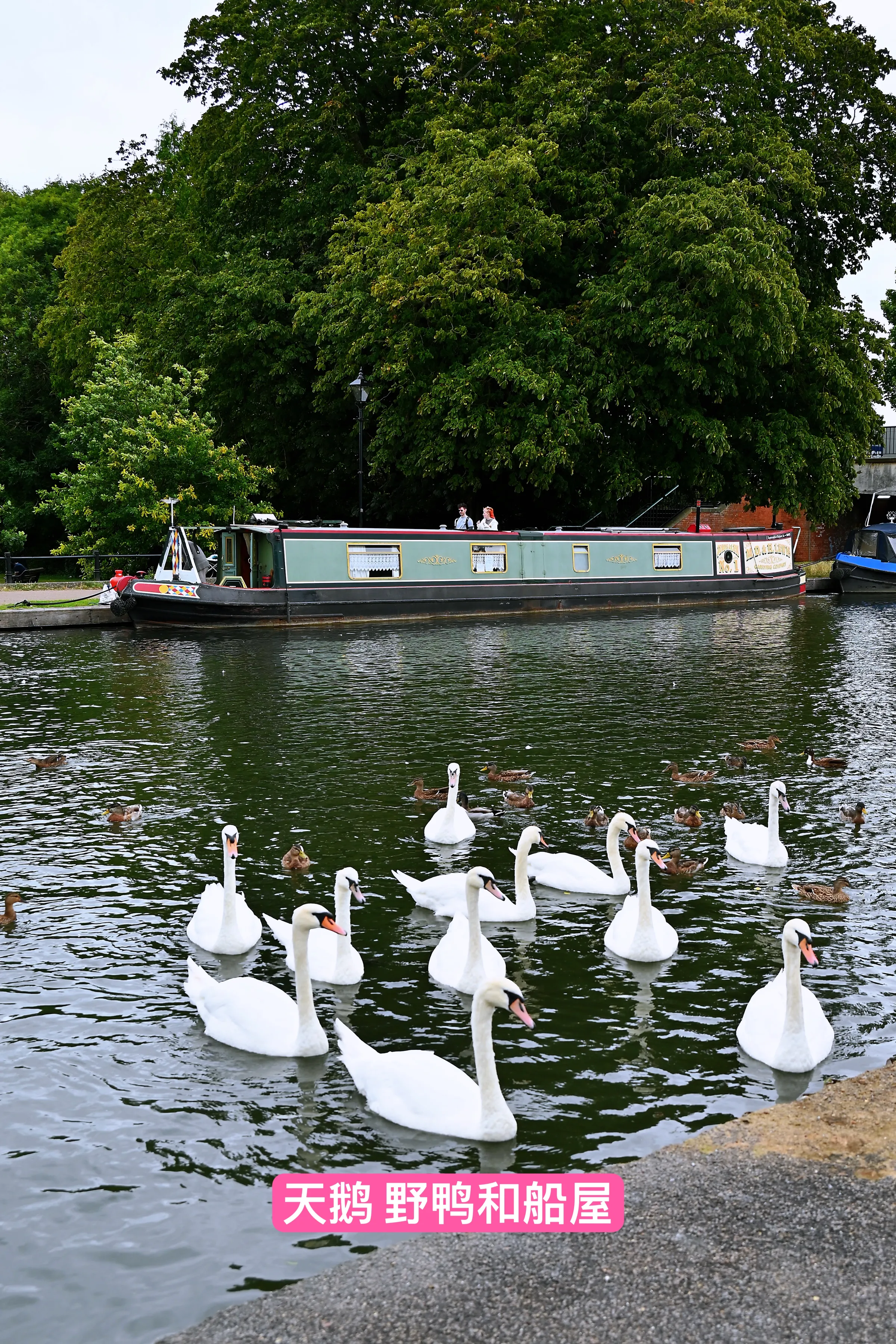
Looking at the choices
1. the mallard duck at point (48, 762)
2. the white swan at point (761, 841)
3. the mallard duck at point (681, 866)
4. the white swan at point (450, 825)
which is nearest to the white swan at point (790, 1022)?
the mallard duck at point (681, 866)

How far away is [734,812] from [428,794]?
2898 mm

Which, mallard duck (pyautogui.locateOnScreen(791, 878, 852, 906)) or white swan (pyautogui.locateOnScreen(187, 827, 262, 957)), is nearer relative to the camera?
white swan (pyautogui.locateOnScreen(187, 827, 262, 957))

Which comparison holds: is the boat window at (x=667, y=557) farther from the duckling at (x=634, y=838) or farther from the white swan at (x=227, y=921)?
the white swan at (x=227, y=921)

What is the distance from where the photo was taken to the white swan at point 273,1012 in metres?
6.53

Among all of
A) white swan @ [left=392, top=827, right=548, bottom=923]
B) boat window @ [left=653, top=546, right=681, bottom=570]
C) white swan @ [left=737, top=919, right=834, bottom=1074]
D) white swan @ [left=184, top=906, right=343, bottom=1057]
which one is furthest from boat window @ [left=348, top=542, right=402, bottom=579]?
white swan @ [left=737, top=919, right=834, bottom=1074]

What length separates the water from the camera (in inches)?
204

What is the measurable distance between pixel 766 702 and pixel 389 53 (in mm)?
28765

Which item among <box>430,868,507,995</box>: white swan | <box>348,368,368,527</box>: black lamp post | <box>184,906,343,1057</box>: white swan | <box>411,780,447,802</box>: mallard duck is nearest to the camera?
<box>184,906,343,1057</box>: white swan

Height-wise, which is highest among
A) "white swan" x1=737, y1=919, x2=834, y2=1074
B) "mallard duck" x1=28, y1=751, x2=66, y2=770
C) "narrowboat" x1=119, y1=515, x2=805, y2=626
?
"narrowboat" x1=119, y1=515, x2=805, y2=626

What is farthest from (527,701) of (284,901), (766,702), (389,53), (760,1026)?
(389,53)

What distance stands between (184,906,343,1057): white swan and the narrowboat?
845 inches

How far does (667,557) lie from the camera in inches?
1432

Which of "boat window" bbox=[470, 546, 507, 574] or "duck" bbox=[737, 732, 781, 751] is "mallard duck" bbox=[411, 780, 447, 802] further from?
"boat window" bbox=[470, 546, 507, 574]

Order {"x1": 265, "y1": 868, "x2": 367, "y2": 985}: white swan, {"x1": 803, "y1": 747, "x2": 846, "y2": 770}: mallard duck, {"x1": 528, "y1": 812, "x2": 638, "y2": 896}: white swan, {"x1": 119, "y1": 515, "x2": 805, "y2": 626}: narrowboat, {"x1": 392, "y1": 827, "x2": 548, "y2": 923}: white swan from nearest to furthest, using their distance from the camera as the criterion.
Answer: {"x1": 265, "y1": 868, "x2": 367, "y2": 985}: white swan, {"x1": 392, "y1": 827, "x2": 548, "y2": 923}: white swan, {"x1": 528, "y1": 812, "x2": 638, "y2": 896}: white swan, {"x1": 803, "y1": 747, "x2": 846, "y2": 770}: mallard duck, {"x1": 119, "y1": 515, "x2": 805, "y2": 626}: narrowboat
